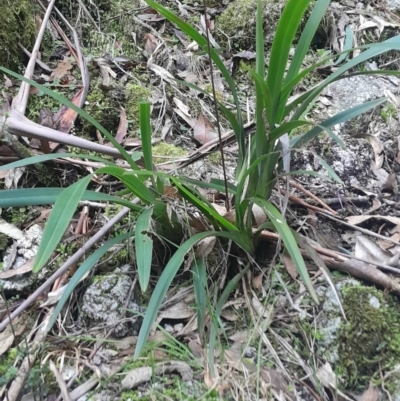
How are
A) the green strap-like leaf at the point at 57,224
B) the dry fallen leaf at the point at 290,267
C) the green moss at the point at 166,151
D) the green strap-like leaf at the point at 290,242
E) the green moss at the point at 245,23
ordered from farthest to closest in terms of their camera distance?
the green moss at the point at 245,23, the green moss at the point at 166,151, the dry fallen leaf at the point at 290,267, the green strap-like leaf at the point at 290,242, the green strap-like leaf at the point at 57,224

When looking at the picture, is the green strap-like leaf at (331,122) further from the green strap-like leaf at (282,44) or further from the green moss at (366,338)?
the green moss at (366,338)

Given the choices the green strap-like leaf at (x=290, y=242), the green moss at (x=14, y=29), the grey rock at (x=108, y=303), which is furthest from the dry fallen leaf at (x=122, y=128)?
the green strap-like leaf at (x=290, y=242)

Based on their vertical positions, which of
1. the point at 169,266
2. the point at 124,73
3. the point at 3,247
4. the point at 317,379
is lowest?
→ the point at 317,379

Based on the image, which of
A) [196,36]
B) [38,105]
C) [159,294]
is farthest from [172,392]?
[38,105]

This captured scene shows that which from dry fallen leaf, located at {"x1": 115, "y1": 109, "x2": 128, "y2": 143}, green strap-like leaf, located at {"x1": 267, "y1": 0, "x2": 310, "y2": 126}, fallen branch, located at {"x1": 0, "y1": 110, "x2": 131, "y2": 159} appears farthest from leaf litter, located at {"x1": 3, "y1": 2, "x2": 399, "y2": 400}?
→ green strap-like leaf, located at {"x1": 267, "y1": 0, "x2": 310, "y2": 126}

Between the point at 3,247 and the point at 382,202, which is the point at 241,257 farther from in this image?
the point at 3,247

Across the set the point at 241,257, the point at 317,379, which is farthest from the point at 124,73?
the point at 317,379

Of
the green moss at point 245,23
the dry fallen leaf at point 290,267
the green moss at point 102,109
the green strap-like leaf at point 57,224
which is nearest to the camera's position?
the green strap-like leaf at point 57,224

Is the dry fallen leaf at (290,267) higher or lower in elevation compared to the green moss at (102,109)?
lower
